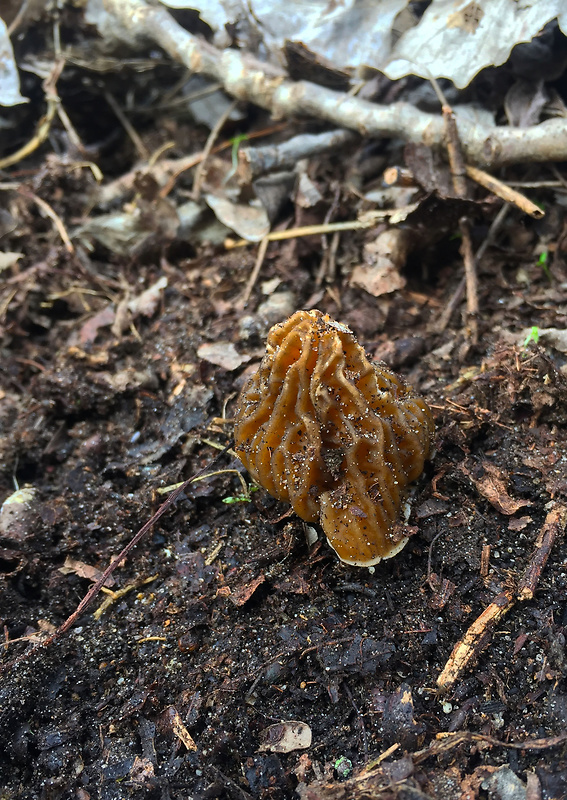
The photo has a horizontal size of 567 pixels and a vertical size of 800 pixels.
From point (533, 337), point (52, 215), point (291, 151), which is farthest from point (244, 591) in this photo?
point (52, 215)

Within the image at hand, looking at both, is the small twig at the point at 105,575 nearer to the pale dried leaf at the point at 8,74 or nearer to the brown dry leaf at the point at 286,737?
the brown dry leaf at the point at 286,737

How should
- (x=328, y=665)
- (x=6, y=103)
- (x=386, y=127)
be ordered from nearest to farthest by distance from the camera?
(x=328, y=665) < (x=386, y=127) < (x=6, y=103)

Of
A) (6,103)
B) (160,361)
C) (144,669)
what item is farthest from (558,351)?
(6,103)

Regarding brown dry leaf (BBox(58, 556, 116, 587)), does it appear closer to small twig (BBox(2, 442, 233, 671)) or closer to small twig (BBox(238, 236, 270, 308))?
small twig (BBox(2, 442, 233, 671))

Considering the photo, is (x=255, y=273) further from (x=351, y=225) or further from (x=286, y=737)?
(x=286, y=737)

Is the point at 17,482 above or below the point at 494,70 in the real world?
below

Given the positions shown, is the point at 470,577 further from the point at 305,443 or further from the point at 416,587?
the point at 305,443
